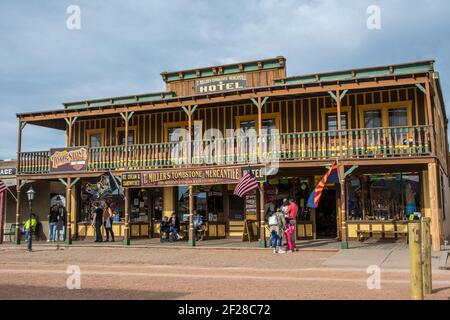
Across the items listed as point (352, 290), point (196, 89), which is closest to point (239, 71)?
point (196, 89)

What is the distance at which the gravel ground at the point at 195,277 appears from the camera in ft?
29.7

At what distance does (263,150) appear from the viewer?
18.9 metres

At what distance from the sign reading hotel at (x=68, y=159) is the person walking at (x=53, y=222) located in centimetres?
219

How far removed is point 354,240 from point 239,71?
8937 millimetres

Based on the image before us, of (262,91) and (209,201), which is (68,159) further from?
(262,91)

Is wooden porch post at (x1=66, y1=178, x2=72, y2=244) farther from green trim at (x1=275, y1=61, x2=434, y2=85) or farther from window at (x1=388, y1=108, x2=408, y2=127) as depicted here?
window at (x1=388, y1=108, x2=408, y2=127)

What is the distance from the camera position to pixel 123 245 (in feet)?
63.9

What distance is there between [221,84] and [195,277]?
12866 millimetres

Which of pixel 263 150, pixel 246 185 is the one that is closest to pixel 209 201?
pixel 263 150

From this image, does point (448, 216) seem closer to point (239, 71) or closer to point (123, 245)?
point (239, 71)

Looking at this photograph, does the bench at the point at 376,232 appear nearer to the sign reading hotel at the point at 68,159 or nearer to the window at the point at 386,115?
the window at the point at 386,115

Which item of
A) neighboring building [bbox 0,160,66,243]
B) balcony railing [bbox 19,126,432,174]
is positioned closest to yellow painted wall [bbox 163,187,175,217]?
balcony railing [bbox 19,126,432,174]

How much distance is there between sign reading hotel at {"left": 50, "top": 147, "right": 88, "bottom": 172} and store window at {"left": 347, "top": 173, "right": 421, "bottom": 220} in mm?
11136
